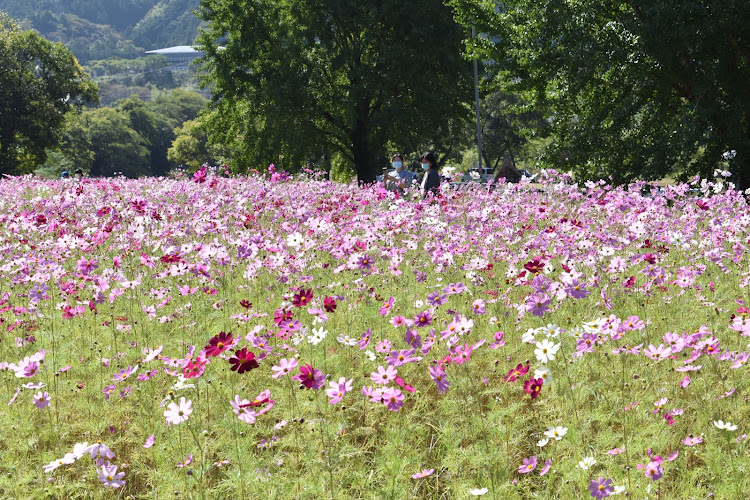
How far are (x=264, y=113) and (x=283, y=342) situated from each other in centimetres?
2070

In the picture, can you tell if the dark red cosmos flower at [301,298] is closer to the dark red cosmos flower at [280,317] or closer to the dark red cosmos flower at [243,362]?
the dark red cosmos flower at [280,317]

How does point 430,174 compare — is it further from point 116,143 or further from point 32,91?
point 116,143

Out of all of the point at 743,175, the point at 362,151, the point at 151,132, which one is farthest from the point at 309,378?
the point at 151,132

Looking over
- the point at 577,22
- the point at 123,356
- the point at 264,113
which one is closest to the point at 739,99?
the point at 577,22

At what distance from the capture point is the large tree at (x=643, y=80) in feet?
42.5

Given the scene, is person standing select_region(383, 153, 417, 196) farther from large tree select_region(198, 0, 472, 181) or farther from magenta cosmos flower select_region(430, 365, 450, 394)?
large tree select_region(198, 0, 472, 181)

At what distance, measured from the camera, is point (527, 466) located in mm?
2939

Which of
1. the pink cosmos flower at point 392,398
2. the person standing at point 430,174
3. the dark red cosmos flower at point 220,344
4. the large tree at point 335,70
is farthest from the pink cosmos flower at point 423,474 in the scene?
the large tree at point 335,70

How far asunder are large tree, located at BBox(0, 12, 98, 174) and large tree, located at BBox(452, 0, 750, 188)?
34.4 metres

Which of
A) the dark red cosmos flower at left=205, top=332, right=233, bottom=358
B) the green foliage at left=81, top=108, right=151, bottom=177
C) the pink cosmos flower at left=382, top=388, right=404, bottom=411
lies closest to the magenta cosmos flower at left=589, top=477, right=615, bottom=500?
the pink cosmos flower at left=382, top=388, right=404, bottom=411

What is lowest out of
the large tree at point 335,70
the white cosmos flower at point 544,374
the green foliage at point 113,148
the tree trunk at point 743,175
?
the green foliage at point 113,148

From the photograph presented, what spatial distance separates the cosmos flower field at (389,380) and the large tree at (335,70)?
1774cm

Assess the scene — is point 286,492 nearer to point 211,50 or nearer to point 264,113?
Result: point 264,113

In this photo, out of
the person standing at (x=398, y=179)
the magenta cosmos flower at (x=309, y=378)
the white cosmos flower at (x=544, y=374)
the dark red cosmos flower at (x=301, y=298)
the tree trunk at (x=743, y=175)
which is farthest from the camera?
the tree trunk at (x=743, y=175)
